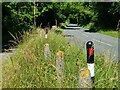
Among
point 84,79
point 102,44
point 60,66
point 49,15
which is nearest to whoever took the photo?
point 84,79

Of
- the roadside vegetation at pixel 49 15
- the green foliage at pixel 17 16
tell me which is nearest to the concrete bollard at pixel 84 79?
the roadside vegetation at pixel 49 15

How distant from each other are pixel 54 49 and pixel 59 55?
4237mm

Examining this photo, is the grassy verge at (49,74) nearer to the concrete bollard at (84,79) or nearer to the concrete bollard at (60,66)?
the concrete bollard at (60,66)

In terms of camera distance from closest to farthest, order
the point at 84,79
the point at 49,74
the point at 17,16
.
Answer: the point at 84,79, the point at 49,74, the point at 17,16

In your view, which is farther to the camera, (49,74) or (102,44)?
(102,44)

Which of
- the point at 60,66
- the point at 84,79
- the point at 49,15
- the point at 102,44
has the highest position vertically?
the point at 84,79

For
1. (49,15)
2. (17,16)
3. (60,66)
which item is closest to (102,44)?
(17,16)

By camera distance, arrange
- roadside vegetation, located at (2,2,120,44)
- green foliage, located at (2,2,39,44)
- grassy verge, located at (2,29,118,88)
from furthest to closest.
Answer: roadside vegetation, located at (2,2,120,44), green foliage, located at (2,2,39,44), grassy verge, located at (2,29,118,88)

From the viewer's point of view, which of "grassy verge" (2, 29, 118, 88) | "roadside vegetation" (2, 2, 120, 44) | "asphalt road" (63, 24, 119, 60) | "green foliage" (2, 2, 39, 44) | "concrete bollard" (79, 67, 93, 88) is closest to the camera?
"concrete bollard" (79, 67, 93, 88)

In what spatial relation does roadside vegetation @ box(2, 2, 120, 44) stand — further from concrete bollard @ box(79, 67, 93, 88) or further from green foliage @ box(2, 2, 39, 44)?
concrete bollard @ box(79, 67, 93, 88)

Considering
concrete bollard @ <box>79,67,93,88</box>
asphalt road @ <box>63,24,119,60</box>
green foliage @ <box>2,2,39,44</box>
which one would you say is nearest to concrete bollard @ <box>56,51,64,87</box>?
asphalt road @ <box>63,24,119,60</box>

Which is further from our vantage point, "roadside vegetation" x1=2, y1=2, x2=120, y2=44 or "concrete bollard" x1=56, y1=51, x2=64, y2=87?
"roadside vegetation" x1=2, y1=2, x2=120, y2=44

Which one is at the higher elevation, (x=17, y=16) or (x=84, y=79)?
(x=84, y=79)

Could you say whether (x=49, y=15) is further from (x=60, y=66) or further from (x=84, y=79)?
(x=84, y=79)
